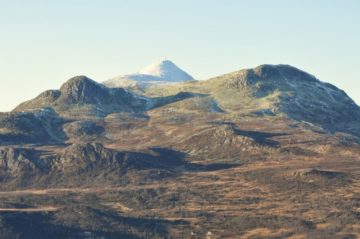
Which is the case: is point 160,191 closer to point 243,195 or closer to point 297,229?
point 243,195

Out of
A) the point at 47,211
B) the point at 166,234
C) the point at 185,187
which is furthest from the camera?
the point at 185,187

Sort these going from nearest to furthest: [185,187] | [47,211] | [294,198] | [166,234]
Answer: [166,234] → [47,211] → [294,198] → [185,187]

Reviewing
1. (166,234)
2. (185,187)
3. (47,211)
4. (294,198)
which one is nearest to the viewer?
(166,234)

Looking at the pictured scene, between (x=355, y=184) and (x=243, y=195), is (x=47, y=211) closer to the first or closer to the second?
(x=243, y=195)

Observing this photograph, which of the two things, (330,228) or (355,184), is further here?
(355,184)

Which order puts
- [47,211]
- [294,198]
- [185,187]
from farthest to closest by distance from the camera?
[185,187] → [294,198] → [47,211]

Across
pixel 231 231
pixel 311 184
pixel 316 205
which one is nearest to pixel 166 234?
pixel 231 231

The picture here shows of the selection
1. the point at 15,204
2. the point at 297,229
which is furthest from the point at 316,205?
the point at 15,204

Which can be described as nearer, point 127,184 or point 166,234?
point 166,234

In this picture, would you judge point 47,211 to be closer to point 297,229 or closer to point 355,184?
point 297,229
